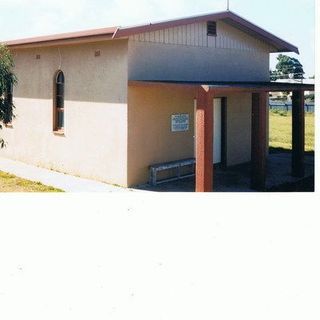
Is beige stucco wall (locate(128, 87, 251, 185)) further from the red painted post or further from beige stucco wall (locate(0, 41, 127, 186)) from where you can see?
the red painted post

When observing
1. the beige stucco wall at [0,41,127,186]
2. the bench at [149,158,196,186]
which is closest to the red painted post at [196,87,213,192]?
the bench at [149,158,196,186]

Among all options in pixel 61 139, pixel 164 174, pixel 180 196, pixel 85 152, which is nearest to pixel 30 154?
pixel 61 139

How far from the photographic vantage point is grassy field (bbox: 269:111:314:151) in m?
19.4

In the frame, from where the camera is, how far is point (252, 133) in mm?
11641

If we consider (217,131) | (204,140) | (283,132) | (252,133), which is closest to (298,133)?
(217,131)

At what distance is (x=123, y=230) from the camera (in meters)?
8.32

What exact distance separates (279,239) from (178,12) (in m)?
6.32

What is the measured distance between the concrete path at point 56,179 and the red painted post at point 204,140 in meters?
2.02

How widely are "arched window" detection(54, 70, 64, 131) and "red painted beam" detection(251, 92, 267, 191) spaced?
5.04 meters

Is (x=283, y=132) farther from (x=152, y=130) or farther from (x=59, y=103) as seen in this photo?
(x=152, y=130)

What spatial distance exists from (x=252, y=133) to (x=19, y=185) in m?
5.34

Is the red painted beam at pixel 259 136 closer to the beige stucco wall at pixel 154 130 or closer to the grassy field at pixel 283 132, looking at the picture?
the beige stucco wall at pixel 154 130

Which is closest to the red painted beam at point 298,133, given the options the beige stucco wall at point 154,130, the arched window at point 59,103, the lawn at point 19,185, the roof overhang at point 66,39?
the beige stucco wall at point 154,130

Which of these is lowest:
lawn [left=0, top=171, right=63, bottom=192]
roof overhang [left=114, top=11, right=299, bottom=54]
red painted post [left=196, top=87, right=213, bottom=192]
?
lawn [left=0, top=171, right=63, bottom=192]
